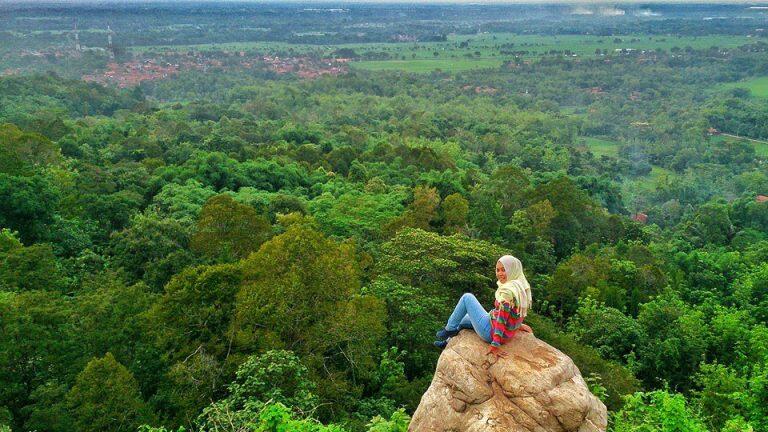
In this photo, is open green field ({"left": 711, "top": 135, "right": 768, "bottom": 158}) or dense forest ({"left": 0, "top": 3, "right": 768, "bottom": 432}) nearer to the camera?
dense forest ({"left": 0, "top": 3, "right": 768, "bottom": 432})

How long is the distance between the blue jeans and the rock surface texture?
7.6 inches

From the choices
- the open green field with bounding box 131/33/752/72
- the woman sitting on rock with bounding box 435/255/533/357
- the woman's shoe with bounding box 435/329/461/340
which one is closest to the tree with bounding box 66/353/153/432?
the woman's shoe with bounding box 435/329/461/340

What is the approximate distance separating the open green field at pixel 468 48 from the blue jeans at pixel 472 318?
401 feet

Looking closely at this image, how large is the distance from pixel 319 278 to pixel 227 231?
6762 mm

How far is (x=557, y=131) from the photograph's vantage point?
72.1 metres

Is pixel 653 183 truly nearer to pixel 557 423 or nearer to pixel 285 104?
pixel 285 104

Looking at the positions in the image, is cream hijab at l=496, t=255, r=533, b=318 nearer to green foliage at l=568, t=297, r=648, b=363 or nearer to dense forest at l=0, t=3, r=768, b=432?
dense forest at l=0, t=3, r=768, b=432

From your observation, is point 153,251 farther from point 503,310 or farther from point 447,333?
point 503,310

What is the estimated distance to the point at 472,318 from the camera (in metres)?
7.48

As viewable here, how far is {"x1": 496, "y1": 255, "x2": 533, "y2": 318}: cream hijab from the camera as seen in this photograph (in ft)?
23.5

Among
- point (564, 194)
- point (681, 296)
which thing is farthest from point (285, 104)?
point (681, 296)

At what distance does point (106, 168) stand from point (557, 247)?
78.4 ft

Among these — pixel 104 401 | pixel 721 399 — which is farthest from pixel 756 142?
pixel 104 401

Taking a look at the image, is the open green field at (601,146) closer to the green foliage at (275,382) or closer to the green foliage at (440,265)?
the green foliage at (440,265)
